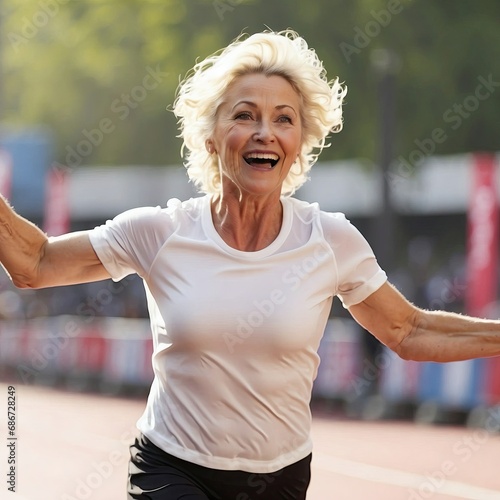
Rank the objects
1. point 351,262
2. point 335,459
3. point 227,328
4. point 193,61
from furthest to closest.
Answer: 1. point 193,61
2. point 335,459
3. point 351,262
4. point 227,328

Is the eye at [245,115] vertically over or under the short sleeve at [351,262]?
→ over

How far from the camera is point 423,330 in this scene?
4180 mm

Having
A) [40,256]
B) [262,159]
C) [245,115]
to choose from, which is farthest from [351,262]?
[40,256]

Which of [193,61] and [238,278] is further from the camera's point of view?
[193,61]

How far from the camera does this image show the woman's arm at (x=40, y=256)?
12.5 feet

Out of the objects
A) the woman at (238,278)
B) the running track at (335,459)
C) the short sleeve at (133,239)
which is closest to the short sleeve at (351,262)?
the woman at (238,278)

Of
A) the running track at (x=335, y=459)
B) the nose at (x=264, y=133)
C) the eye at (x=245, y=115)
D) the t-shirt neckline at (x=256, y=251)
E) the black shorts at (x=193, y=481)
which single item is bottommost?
the running track at (x=335, y=459)

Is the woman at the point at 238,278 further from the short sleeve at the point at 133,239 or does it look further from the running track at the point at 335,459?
the running track at the point at 335,459

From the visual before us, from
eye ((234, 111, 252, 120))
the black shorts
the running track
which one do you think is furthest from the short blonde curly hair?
the running track

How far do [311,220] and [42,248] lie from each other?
2.75 feet

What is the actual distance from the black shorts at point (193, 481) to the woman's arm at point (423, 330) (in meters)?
0.57

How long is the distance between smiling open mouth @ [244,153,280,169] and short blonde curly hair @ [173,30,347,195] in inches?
8.9

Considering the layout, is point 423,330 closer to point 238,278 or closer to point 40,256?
point 238,278

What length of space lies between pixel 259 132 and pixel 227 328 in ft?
2.01
